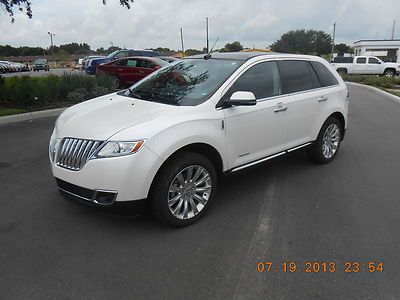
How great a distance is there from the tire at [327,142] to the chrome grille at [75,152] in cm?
342

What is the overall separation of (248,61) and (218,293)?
8.88ft

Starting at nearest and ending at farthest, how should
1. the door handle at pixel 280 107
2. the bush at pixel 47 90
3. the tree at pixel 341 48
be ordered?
the door handle at pixel 280 107 < the bush at pixel 47 90 < the tree at pixel 341 48

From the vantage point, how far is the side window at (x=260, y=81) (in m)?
4.09

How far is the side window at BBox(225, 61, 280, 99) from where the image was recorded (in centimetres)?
409

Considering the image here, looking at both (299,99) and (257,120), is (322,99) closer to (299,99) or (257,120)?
(299,99)

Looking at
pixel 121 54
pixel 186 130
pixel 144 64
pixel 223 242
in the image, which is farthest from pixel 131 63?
pixel 223 242

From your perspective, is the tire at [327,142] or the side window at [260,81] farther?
Result: the tire at [327,142]

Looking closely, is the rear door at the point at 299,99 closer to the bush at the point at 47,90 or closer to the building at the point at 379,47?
the bush at the point at 47,90

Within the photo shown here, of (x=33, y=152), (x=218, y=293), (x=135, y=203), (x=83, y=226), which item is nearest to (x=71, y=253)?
(x=83, y=226)

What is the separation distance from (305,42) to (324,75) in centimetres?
8841

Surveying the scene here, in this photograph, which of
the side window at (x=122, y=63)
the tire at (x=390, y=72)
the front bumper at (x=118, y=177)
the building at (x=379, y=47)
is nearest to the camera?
the front bumper at (x=118, y=177)

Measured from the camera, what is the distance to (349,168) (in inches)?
215

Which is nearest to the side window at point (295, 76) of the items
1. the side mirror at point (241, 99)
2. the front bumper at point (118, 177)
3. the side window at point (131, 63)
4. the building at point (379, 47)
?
the side mirror at point (241, 99)

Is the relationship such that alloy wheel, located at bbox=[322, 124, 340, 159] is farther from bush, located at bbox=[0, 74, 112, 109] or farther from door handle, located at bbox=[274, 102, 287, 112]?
bush, located at bbox=[0, 74, 112, 109]
